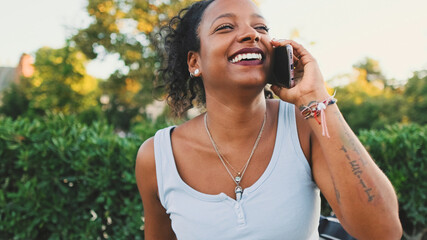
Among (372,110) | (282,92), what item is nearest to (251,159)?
(282,92)

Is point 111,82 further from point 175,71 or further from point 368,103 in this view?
point 175,71

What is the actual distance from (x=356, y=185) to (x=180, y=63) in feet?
4.92

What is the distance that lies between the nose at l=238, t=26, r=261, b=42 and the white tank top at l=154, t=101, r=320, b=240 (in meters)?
0.48

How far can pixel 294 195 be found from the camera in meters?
1.62

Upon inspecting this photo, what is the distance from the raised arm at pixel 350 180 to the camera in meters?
1.39

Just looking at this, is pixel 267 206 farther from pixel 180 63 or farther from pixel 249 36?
pixel 180 63

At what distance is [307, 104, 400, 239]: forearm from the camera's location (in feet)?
4.55

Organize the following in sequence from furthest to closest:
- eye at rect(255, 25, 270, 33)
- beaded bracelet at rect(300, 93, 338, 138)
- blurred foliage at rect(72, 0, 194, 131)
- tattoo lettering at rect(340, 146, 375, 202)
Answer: blurred foliage at rect(72, 0, 194, 131) → eye at rect(255, 25, 270, 33) → beaded bracelet at rect(300, 93, 338, 138) → tattoo lettering at rect(340, 146, 375, 202)

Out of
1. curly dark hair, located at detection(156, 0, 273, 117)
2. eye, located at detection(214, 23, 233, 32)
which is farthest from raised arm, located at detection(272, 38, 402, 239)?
curly dark hair, located at detection(156, 0, 273, 117)

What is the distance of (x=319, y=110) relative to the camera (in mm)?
1519

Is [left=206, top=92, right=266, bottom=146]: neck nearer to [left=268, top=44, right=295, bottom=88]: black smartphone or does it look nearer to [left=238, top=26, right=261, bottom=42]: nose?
[left=268, top=44, right=295, bottom=88]: black smartphone

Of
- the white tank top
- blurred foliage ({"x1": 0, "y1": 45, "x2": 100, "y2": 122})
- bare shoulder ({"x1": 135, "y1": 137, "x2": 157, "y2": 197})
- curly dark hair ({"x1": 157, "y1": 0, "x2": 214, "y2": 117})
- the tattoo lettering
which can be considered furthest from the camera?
blurred foliage ({"x1": 0, "y1": 45, "x2": 100, "y2": 122})

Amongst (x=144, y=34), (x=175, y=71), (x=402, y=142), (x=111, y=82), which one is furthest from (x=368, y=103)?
(x=175, y=71)

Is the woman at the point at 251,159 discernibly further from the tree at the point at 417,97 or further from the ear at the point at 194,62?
the tree at the point at 417,97
